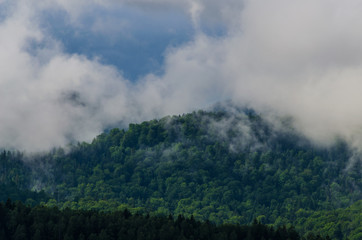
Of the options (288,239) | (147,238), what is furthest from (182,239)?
(288,239)

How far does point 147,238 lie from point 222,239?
1802 centimetres

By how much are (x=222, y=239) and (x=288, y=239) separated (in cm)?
1579

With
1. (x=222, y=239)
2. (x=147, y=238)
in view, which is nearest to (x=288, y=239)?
(x=222, y=239)

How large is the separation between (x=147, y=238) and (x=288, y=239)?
3380cm

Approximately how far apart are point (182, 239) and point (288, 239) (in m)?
25.4

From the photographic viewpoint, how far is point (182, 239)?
651 feet

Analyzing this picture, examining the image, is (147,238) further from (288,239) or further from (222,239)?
(288,239)

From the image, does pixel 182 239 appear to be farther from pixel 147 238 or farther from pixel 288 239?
pixel 288 239

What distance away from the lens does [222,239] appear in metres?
200

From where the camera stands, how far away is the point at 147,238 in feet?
655

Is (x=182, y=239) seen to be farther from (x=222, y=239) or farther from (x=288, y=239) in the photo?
(x=288, y=239)

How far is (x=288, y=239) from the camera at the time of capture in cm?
19925
